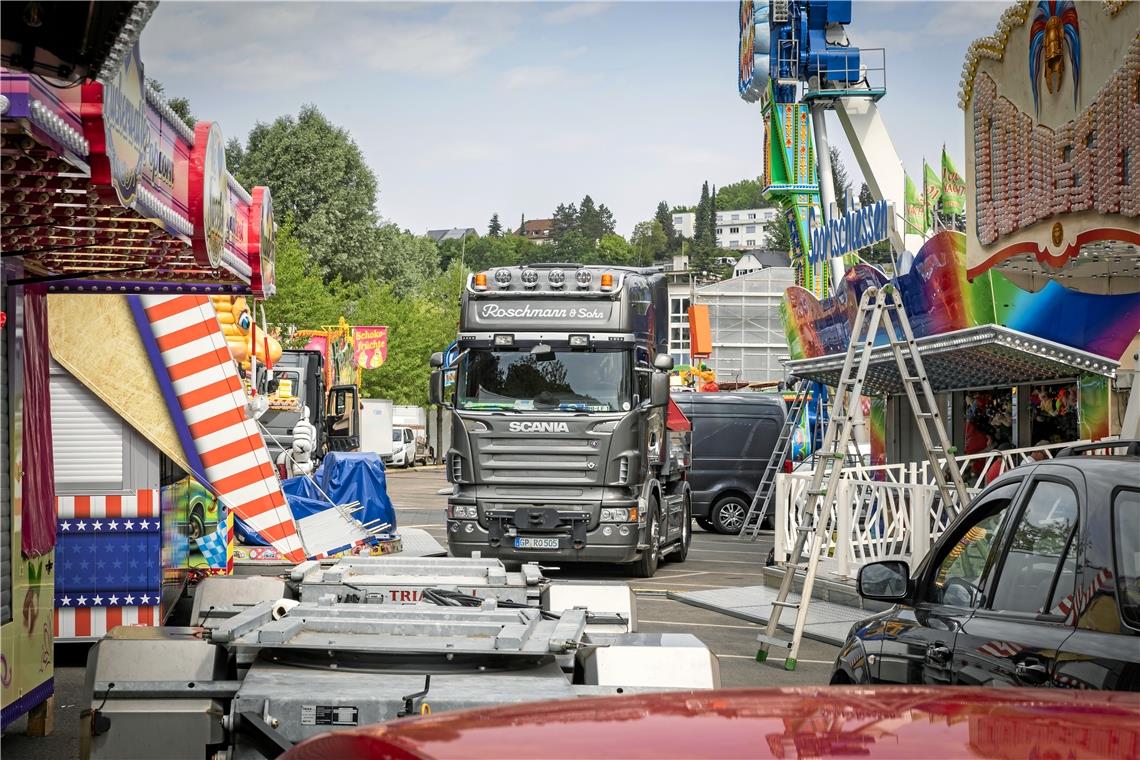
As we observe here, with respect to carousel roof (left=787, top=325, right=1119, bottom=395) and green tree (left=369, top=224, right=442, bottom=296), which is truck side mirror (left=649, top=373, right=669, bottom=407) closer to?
carousel roof (left=787, top=325, right=1119, bottom=395)

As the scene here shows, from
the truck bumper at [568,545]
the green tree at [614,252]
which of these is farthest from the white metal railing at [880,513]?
the green tree at [614,252]

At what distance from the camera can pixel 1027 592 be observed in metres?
4.89

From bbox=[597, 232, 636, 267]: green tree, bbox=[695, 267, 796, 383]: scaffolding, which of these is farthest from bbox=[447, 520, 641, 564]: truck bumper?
bbox=[597, 232, 636, 267]: green tree

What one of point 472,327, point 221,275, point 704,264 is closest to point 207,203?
point 221,275

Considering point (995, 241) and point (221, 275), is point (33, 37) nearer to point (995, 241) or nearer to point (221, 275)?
point (221, 275)

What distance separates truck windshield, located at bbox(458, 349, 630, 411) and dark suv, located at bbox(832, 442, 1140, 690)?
11566 millimetres

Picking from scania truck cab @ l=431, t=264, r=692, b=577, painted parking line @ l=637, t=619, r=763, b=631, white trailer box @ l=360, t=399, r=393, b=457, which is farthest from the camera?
white trailer box @ l=360, t=399, r=393, b=457

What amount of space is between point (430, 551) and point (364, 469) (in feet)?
7.88

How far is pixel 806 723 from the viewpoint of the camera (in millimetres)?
2377

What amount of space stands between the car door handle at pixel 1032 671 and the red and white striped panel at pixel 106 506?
277 inches

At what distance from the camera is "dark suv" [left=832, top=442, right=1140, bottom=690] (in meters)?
4.30

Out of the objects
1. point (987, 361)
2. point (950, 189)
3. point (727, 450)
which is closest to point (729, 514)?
point (727, 450)

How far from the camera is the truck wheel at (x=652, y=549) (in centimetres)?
1828

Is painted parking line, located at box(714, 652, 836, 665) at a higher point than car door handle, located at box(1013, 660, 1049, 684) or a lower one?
lower
